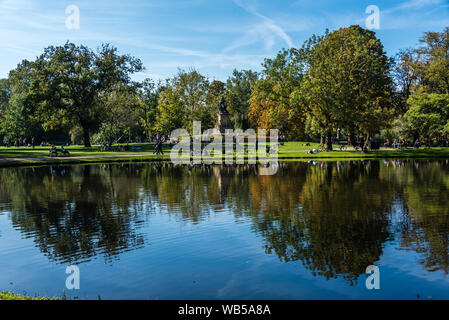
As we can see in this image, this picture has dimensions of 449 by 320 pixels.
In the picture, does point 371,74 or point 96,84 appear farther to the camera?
point 96,84

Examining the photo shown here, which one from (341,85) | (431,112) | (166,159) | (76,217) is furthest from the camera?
(431,112)

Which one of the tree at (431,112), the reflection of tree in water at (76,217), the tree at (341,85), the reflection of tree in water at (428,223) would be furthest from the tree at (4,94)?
the reflection of tree in water at (428,223)

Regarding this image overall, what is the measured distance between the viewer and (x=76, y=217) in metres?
15.8

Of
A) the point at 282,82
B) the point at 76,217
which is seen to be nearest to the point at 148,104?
the point at 282,82

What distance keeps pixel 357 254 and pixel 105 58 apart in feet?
220

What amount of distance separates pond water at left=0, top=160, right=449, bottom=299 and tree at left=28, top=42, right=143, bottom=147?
46.7 meters

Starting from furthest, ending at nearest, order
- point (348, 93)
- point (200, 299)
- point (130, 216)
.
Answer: point (348, 93), point (130, 216), point (200, 299)

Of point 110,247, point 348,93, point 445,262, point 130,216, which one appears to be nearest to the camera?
point 445,262

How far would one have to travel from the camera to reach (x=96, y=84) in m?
67.9

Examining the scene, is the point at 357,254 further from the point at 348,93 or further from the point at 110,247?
the point at 348,93

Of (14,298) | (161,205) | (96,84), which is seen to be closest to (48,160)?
(96,84)

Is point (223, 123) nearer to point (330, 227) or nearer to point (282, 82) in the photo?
point (282, 82)

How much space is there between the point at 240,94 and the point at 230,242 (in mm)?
107214

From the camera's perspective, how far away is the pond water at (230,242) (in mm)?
8742
